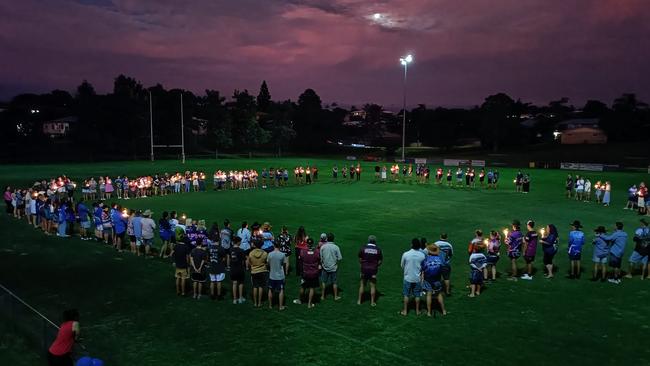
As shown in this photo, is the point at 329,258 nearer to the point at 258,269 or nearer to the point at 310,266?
the point at 310,266

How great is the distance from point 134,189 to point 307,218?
15.0 metres

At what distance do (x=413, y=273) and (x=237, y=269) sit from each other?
14.1 feet

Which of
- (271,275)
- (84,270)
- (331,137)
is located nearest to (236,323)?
(271,275)

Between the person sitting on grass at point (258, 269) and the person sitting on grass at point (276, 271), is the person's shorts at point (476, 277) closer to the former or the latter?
the person sitting on grass at point (276, 271)

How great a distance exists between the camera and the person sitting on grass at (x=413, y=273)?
36.2 ft

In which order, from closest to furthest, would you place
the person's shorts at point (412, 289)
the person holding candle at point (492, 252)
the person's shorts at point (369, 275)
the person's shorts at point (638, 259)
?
the person's shorts at point (412, 289)
the person's shorts at point (369, 275)
the person holding candle at point (492, 252)
the person's shorts at point (638, 259)

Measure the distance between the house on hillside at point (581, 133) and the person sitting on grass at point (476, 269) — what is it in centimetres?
9721

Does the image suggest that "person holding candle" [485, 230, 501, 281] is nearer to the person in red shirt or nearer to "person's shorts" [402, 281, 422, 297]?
"person's shorts" [402, 281, 422, 297]

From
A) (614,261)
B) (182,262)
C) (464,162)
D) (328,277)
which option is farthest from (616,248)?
(464,162)

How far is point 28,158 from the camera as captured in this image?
216ft

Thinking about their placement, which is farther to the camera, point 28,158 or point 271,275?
point 28,158

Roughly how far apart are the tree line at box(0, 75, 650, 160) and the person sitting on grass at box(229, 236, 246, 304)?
58.3 metres

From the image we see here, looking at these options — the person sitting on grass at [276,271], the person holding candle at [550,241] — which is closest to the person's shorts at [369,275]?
the person sitting on grass at [276,271]

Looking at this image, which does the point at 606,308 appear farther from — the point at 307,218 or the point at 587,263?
the point at 307,218
